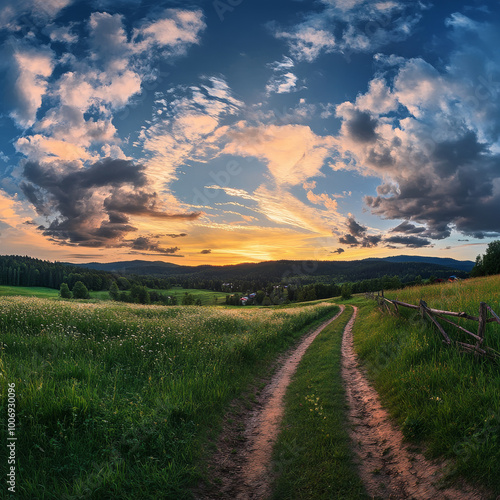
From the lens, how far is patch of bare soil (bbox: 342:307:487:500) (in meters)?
4.39

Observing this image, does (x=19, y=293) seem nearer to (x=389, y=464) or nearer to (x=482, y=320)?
(x=389, y=464)

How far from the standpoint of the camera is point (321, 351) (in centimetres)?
1448

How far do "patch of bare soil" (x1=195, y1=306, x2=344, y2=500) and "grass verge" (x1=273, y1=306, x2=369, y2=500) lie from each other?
26 centimetres

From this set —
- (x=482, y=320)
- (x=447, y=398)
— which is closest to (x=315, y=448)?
(x=447, y=398)

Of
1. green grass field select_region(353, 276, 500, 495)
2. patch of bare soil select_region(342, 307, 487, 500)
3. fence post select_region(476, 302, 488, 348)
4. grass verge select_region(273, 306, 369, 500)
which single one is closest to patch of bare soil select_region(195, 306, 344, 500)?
grass verge select_region(273, 306, 369, 500)

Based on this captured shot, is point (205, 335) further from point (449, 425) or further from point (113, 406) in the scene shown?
point (449, 425)

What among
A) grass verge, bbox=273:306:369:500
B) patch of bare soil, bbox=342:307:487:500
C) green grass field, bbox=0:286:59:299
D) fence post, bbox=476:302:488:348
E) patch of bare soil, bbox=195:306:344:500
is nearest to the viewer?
patch of bare soil, bbox=342:307:487:500

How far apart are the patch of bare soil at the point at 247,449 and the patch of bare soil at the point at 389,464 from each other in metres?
1.93

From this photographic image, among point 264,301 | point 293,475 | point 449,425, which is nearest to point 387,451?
point 449,425

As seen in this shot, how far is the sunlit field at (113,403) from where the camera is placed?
441 centimetres

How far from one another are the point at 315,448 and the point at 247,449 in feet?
5.02

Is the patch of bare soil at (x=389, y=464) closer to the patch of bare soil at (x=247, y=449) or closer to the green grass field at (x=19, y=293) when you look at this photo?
the patch of bare soil at (x=247, y=449)

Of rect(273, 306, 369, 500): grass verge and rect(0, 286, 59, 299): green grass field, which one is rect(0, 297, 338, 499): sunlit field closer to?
rect(273, 306, 369, 500): grass verge

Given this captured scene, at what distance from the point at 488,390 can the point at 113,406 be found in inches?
317
